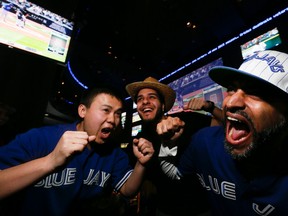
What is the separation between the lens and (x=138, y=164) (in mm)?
1921

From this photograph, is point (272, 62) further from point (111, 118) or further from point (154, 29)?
point (154, 29)

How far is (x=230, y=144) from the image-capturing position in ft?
4.97

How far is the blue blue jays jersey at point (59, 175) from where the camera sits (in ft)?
5.62

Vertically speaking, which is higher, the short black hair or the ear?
the short black hair

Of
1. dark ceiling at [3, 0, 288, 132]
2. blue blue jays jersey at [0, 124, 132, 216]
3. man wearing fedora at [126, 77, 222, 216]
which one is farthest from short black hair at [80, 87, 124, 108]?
dark ceiling at [3, 0, 288, 132]

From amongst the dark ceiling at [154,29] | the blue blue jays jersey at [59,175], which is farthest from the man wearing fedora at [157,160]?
the dark ceiling at [154,29]

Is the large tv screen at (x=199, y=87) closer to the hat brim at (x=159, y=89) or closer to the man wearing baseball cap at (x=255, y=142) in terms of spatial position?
the hat brim at (x=159, y=89)

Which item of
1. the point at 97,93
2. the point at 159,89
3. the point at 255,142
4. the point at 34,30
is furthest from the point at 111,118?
the point at 34,30

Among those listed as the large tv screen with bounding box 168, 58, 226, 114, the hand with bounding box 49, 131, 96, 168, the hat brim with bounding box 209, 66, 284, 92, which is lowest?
the hand with bounding box 49, 131, 96, 168

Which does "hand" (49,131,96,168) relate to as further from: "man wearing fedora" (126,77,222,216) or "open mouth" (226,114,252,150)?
"open mouth" (226,114,252,150)

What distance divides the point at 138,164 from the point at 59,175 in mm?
816

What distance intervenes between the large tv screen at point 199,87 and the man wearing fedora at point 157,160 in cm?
451

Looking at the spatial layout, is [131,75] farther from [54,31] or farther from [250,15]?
[54,31]

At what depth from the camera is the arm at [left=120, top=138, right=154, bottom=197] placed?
1764 mm
